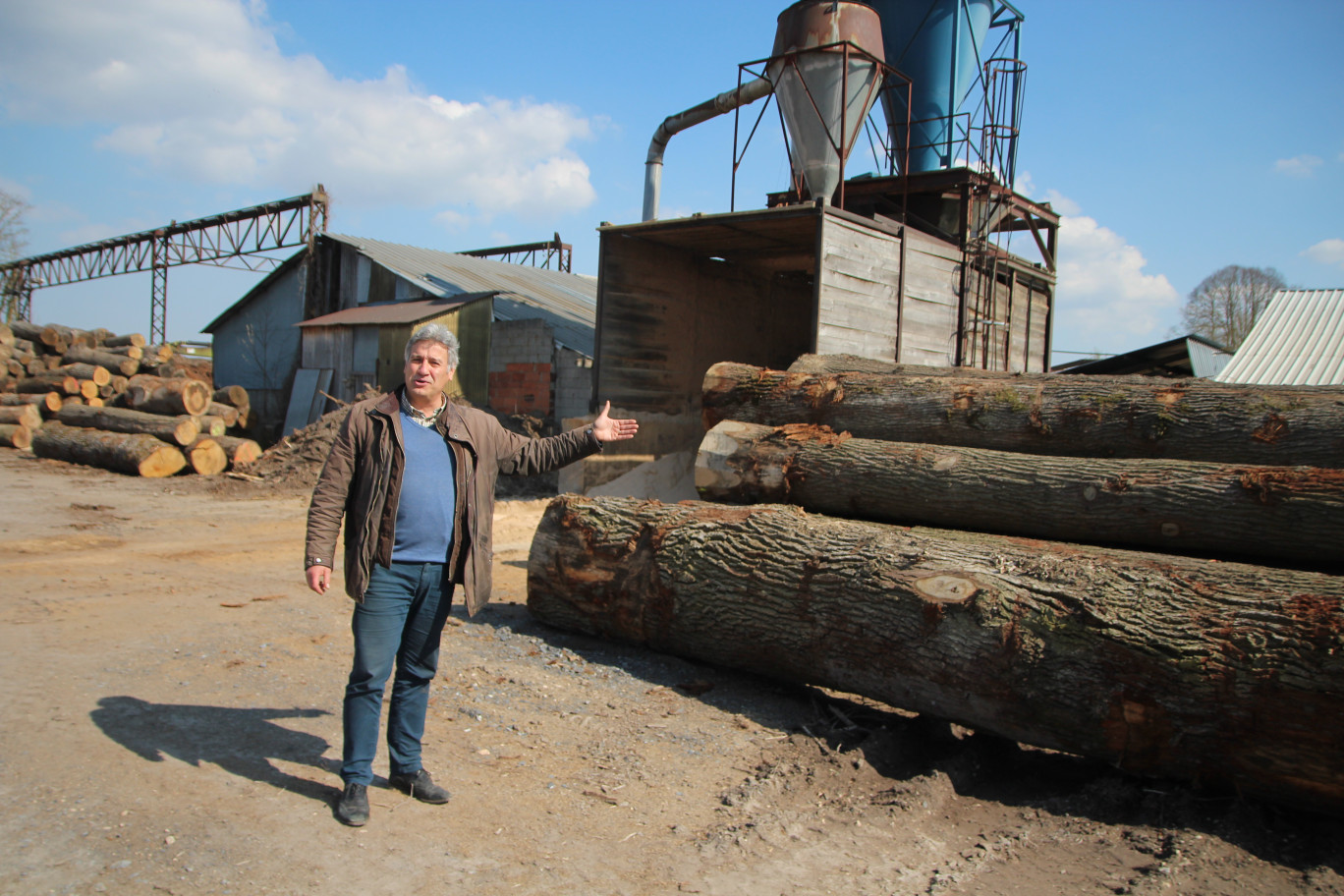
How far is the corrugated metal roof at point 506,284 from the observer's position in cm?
1589

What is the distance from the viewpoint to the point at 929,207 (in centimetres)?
1207

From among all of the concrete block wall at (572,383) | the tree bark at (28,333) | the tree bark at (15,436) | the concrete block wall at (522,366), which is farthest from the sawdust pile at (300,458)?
the tree bark at (28,333)

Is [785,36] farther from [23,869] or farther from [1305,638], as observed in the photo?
[23,869]

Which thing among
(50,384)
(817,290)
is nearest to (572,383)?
(817,290)

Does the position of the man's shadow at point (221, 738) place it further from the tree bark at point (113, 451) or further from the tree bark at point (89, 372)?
the tree bark at point (89, 372)

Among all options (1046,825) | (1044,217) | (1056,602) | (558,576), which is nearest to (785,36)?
(1044,217)

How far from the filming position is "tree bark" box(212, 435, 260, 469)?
14195 mm

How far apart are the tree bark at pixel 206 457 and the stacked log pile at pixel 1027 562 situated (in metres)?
10.4

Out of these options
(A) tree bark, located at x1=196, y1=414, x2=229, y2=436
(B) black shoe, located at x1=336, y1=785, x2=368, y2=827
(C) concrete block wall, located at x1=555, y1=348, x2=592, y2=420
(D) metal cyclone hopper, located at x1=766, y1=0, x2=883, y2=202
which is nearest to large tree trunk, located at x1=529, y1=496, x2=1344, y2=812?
(B) black shoe, located at x1=336, y1=785, x2=368, y2=827

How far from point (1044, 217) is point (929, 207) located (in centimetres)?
202

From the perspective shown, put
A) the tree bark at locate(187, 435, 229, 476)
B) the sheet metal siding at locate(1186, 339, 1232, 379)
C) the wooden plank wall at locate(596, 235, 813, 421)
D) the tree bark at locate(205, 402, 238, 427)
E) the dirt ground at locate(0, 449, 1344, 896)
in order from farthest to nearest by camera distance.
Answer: the tree bark at locate(205, 402, 238, 427) < the sheet metal siding at locate(1186, 339, 1232, 379) < the tree bark at locate(187, 435, 229, 476) < the wooden plank wall at locate(596, 235, 813, 421) < the dirt ground at locate(0, 449, 1344, 896)

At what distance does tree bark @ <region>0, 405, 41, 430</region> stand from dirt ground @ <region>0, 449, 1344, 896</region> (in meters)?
12.8

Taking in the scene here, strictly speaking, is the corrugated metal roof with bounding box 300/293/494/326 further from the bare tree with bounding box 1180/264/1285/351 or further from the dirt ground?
the bare tree with bounding box 1180/264/1285/351

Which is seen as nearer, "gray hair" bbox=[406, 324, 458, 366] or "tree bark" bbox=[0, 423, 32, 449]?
"gray hair" bbox=[406, 324, 458, 366]
